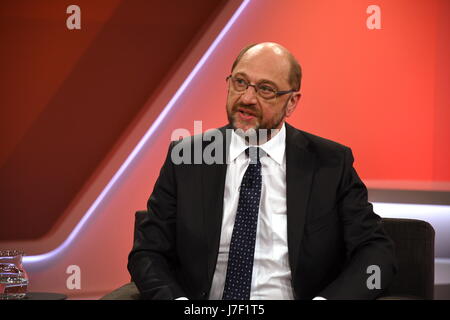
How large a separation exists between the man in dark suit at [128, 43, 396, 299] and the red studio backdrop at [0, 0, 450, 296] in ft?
4.74

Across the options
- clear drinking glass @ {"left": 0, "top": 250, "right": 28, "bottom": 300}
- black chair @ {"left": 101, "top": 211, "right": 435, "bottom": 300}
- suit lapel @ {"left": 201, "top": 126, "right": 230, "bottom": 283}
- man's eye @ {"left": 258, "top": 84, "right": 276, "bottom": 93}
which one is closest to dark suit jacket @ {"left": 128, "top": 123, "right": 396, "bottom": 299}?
suit lapel @ {"left": 201, "top": 126, "right": 230, "bottom": 283}

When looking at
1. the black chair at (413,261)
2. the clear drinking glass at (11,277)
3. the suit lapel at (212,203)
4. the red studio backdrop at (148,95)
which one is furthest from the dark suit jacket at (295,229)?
the red studio backdrop at (148,95)

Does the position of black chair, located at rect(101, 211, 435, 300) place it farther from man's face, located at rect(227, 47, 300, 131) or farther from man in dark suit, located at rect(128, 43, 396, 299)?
man's face, located at rect(227, 47, 300, 131)

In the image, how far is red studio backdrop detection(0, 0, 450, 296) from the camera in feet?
11.0

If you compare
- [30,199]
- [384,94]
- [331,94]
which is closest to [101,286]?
[30,199]

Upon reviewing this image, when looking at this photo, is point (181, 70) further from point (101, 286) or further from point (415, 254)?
point (415, 254)

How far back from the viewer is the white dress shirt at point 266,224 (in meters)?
1.91

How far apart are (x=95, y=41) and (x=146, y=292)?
7.23 feet

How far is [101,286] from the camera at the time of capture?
12.0 feet

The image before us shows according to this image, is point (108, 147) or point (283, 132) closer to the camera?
point (283, 132)

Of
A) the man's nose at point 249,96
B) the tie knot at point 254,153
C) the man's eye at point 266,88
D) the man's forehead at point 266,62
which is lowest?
the tie knot at point 254,153

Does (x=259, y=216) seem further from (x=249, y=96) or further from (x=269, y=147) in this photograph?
(x=249, y=96)

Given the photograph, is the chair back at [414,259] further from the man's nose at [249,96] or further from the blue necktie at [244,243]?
the man's nose at [249,96]
